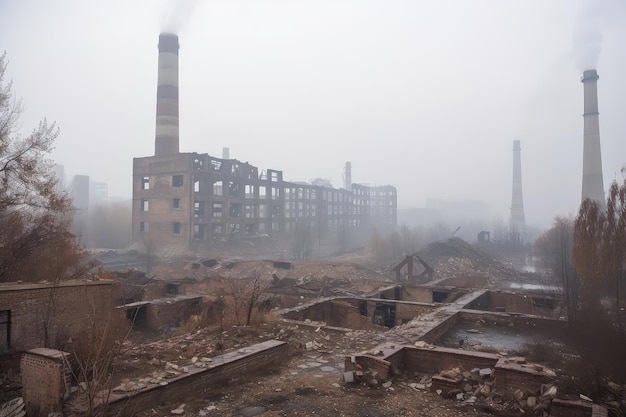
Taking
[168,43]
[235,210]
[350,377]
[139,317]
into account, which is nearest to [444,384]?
[350,377]

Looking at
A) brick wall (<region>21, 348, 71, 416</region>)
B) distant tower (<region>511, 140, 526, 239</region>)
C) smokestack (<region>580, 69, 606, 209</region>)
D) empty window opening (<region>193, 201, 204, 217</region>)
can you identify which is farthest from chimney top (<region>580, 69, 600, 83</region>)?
brick wall (<region>21, 348, 71, 416</region>)

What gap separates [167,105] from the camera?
35.5 meters

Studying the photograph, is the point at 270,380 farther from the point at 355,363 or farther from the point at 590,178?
the point at 590,178

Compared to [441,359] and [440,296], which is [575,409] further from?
[440,296]

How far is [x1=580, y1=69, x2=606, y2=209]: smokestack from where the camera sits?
1394 inches

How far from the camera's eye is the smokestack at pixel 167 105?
117ft

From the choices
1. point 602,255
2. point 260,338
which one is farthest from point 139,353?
point 602,255

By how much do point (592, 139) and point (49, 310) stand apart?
40.9m

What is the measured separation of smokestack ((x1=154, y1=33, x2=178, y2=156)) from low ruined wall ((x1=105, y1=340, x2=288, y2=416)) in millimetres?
30632

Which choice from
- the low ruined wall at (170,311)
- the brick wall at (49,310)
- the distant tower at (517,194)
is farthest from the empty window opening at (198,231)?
the distant tower at (517,194)

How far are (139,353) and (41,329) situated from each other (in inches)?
127

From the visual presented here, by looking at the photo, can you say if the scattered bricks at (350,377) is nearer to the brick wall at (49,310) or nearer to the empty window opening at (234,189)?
the brick wall at (49,310)

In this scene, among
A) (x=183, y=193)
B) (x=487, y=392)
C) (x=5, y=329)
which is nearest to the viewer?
(x=487, y=392)

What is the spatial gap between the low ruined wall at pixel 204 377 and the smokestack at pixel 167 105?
A: 3063cm
